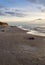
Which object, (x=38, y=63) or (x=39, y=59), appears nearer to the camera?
(x=38, y=63)

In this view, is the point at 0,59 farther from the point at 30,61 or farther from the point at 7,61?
the point at 30,61

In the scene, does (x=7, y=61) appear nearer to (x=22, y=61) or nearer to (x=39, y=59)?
(x=22, y=61)

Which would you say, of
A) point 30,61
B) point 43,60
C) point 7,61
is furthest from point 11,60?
point 43,60

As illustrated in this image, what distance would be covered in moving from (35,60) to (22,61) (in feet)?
2.29

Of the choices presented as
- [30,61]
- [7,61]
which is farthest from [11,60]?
[30,61]

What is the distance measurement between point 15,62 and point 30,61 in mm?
773

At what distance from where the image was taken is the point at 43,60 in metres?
9.17

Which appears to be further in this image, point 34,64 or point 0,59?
point 0,59

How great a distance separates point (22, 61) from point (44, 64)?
1.13 m

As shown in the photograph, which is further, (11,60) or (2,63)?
(11,60)

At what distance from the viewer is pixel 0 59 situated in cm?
934

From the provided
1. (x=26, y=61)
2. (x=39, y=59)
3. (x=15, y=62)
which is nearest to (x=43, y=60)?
(x=39, y=59)

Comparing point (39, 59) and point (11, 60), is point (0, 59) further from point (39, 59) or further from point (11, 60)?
point (39, 59)

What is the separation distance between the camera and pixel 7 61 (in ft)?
29.3
